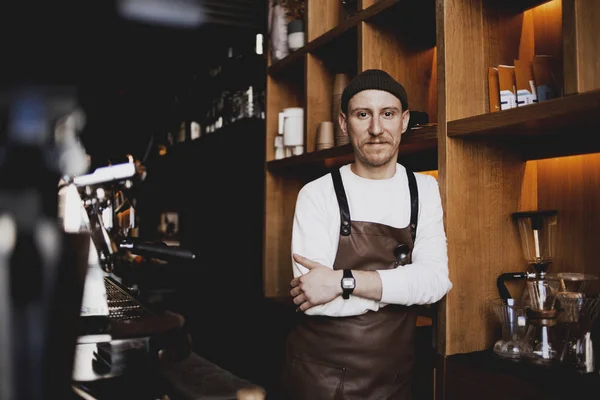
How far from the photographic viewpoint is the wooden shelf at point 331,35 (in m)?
2.24

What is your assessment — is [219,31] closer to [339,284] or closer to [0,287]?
[339,284]

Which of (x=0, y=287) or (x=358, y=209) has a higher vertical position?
(x=358, y=209)

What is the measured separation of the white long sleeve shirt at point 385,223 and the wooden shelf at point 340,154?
0.18 m

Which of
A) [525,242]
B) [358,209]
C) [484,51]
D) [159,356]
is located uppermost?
[484,51]

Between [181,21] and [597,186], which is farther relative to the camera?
[181,21]

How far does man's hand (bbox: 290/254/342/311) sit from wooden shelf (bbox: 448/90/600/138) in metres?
0.65

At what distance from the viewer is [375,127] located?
186 centimetres

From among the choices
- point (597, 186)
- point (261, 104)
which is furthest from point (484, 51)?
point (261, 104)

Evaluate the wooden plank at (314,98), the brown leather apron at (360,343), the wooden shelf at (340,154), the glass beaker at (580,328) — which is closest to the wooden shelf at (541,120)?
the wooden shelf at (340,154)

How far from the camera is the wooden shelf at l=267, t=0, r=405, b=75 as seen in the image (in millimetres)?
2236

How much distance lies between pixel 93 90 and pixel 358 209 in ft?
14.7

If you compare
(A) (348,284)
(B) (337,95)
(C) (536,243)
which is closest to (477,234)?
(C) (536,243)

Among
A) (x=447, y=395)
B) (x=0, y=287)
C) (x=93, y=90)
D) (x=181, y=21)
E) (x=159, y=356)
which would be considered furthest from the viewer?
(x=93, y=90)

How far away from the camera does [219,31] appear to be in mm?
4316
